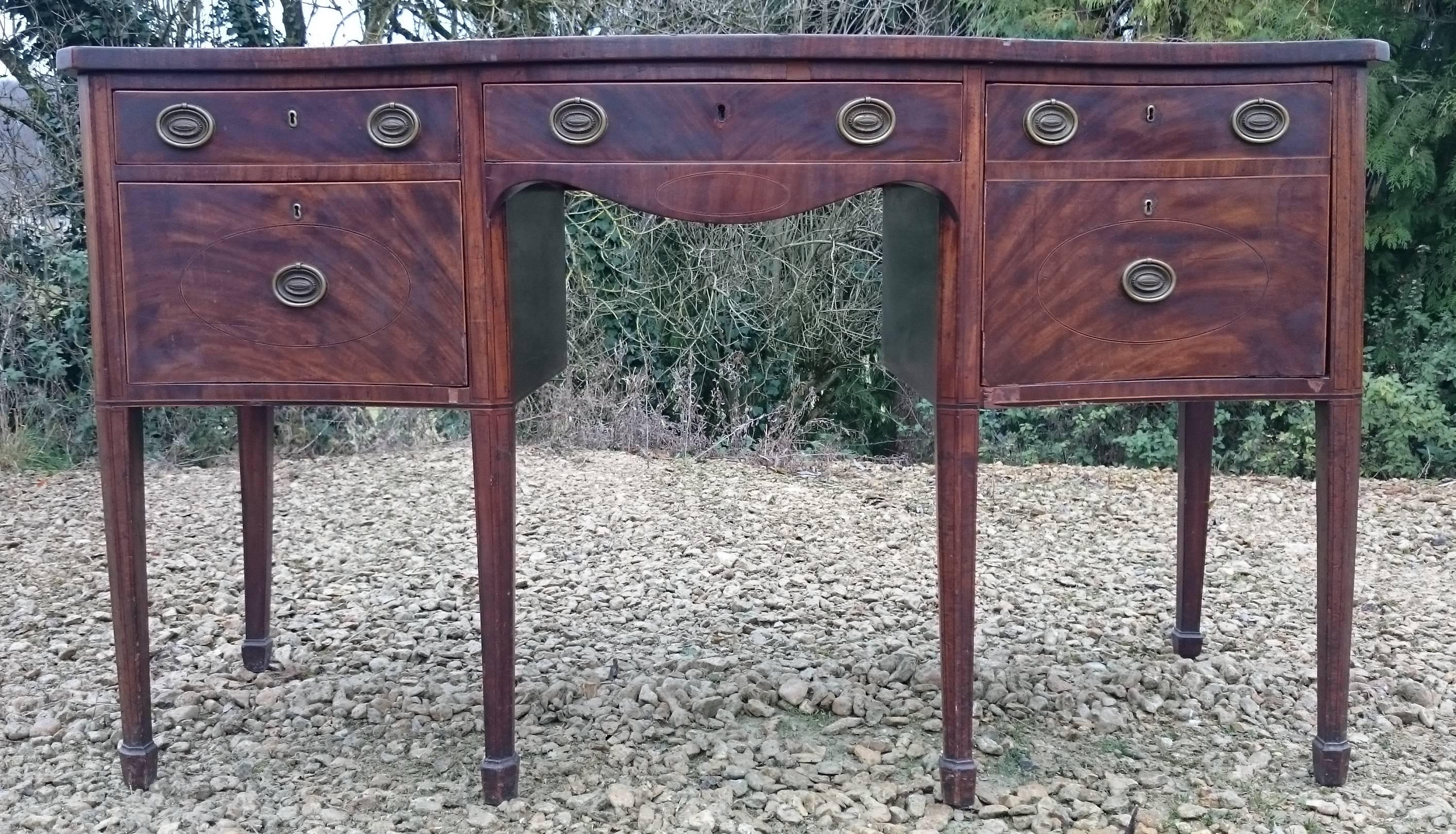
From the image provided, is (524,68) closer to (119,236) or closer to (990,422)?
(119,236)

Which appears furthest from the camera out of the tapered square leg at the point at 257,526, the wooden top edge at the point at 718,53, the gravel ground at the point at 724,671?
the tapered square leg at the point at 257,526

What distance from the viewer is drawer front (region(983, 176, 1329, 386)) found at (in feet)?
6.10

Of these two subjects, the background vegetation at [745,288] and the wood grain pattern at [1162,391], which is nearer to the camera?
the wood grain pattern at [1162,391]

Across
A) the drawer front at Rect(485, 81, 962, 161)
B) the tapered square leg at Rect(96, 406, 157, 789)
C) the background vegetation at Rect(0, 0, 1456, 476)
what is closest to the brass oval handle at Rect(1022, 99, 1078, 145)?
the drawer front at Rect(485, 81, 962, 161)

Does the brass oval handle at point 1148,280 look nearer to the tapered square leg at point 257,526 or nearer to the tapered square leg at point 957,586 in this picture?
the tapered square leg at point 957,586

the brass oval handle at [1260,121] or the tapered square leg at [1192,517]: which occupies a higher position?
the brass oval handle at [1260,121]

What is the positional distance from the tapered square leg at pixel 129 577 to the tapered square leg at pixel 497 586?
602 mm

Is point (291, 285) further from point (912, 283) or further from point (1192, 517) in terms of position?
point (1192, 517)

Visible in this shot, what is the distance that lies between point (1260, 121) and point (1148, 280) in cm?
31

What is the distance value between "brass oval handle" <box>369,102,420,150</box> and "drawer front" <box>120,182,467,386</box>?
2.6 inches

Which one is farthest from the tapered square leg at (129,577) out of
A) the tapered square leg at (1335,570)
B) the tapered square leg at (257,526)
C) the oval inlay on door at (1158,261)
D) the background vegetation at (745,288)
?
the background vegetation at (745,288)

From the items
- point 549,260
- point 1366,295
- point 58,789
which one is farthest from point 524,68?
point 1366,295

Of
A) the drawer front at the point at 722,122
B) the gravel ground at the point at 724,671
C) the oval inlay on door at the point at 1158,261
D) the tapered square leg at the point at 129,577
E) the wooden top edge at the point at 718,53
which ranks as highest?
the wooden top edge at the point at 718,53

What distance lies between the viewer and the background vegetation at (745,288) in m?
5.02
